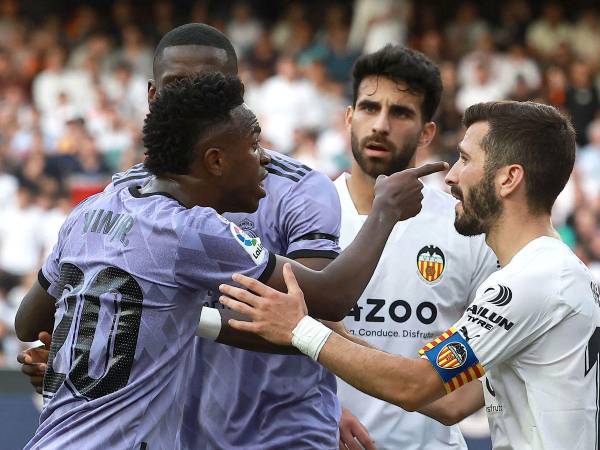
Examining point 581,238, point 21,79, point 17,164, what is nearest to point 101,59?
point 21,79

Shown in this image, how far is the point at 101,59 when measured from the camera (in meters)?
16.7

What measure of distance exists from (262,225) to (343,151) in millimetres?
9322

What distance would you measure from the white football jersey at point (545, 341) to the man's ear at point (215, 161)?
0.99 metres

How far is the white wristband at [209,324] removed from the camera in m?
4.02

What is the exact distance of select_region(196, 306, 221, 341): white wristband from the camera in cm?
402

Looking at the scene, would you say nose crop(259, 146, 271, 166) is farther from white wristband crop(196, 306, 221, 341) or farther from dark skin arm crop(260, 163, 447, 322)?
white wristband crop(196, 306, 221, 341)

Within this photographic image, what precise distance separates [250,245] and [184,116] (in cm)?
48

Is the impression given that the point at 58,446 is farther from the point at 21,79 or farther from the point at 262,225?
the point at 21,79

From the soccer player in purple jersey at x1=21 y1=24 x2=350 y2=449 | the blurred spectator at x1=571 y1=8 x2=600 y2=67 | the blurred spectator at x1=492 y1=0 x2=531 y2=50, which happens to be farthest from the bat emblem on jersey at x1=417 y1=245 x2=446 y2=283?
the blurred spectator at x1=492 y1=0 x2=531 y2=50

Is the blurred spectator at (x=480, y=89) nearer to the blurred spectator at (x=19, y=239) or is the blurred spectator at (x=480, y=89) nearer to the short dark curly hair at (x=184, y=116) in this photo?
the blurred spectator at (x=19, y=239)

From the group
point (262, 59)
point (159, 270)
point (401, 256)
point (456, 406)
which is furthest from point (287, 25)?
point (159, 270)

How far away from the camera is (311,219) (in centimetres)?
Answer: 425

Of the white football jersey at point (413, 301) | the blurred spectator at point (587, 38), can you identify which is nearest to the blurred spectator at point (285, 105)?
the blurred spectator at point (587, 38)

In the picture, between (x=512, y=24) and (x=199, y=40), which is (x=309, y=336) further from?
(x=512, y=24)
